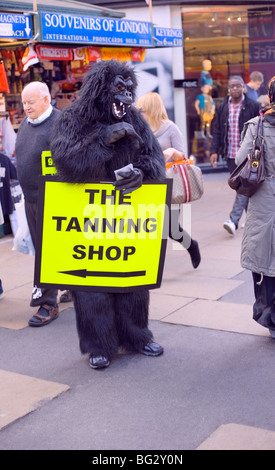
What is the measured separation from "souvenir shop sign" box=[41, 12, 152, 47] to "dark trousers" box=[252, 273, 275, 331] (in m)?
5.19

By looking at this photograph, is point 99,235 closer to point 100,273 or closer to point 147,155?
point 100,273

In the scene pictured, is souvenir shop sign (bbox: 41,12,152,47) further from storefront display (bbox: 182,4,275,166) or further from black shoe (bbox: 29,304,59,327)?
storefront display (bbox: 182,4,275,166)

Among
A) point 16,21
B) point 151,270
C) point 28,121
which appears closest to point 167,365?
point 151,270

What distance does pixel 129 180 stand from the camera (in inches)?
171

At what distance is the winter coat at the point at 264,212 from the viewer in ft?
15.7

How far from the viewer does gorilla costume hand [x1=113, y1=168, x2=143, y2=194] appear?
14.2 ft

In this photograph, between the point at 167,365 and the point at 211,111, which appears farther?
the point at 211,111

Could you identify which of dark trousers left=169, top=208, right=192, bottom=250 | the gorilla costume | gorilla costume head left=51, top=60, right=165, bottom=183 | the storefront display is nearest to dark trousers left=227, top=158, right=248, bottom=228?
dark trousers left=169, top=208, right=192, bottom=250

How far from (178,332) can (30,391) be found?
1.40 metres

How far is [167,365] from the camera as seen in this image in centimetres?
459

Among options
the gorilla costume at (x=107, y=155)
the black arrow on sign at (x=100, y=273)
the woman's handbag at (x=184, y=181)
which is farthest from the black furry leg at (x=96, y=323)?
the woman's handbag at (x=184, y=181)

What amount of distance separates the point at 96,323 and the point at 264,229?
53.2 inches

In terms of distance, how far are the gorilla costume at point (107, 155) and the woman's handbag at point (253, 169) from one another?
0.55m
